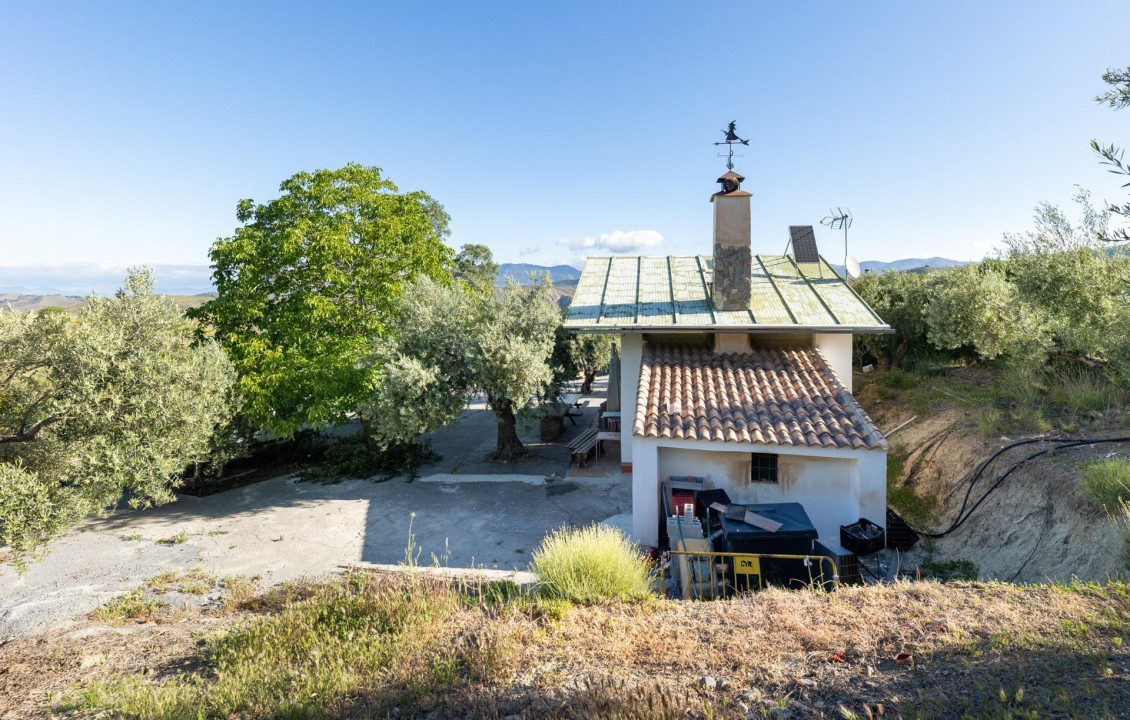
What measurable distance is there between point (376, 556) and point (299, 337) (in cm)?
817

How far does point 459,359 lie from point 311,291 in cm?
547

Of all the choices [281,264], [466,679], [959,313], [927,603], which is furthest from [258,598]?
[959,313]

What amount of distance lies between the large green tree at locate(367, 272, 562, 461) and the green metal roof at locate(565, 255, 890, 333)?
78.4 inches

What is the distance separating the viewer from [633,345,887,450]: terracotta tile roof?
9852mm

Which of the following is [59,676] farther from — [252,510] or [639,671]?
[252,510]

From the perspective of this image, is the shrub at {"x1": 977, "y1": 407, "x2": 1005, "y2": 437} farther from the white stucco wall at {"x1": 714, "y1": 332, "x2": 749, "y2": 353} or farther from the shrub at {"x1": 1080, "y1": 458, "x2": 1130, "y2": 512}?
the white stucco wall at {"x1": 714, "y1": 332, "x2": 749, "y2": 353}

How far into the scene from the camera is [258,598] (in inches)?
352

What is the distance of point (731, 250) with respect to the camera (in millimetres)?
13375

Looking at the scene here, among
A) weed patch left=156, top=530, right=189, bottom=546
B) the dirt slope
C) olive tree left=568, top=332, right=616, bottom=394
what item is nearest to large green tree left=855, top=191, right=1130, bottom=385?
the dirt slope

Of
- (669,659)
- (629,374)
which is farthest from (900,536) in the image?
(669,659)

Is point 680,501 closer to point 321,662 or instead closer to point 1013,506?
point 1013,506

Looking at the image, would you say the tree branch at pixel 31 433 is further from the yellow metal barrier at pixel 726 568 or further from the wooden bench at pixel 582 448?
the wooden bench at pixel 582 448

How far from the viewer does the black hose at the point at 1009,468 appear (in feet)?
30.9

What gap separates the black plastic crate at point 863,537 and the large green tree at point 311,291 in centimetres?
1173
